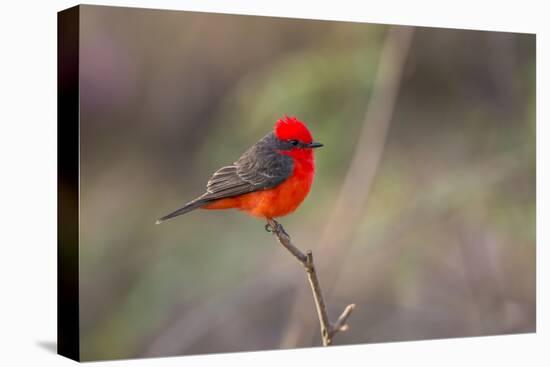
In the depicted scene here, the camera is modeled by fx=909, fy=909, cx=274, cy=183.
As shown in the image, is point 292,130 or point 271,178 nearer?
point 271,178

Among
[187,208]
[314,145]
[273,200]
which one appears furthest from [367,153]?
[187,208]

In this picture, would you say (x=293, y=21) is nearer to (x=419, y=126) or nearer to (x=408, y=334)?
(x=419, y=126)

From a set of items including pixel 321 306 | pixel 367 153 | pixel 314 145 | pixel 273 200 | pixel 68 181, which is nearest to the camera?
pixel 321 306

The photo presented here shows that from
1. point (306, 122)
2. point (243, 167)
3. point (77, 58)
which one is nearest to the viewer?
point (77, 58)

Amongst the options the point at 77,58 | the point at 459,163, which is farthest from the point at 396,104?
the point at 77,58

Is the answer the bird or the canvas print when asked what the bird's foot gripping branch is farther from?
the canvas print

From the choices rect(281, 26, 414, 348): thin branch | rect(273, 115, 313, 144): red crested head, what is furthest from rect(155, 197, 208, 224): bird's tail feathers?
rect(281, 26, 414, 348): thin branch

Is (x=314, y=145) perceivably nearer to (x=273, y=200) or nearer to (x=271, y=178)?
(x=271, y=178)
